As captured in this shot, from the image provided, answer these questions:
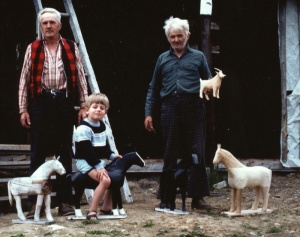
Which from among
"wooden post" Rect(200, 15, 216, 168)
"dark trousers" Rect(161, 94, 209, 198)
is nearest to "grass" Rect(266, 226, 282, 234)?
"dark trousers" Rect(161, 94, 209, 198)

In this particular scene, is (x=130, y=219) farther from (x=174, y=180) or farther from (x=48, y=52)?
(x=48, y=52)

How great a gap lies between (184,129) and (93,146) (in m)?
1.14

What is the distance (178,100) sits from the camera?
6.80 metres

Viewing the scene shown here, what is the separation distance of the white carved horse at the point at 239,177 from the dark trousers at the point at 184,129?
0.28m

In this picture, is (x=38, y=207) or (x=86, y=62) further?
(x=86, y=62)

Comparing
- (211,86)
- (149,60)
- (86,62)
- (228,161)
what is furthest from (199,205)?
(149,60)

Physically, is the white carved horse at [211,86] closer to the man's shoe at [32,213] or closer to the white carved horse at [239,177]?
the white carved horse at [239,177]

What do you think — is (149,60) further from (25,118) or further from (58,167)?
(58,167)

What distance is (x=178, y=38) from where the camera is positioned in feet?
22.0

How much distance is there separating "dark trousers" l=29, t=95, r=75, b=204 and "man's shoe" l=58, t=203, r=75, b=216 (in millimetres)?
139

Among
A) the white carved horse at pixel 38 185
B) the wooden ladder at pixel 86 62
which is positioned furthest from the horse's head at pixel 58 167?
the wooden ladder at pixel 86 62

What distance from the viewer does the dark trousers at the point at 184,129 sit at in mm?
6824

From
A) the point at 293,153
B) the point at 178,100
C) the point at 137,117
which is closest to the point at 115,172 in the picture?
the point at 178,100

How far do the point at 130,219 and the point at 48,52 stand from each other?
1.79m
